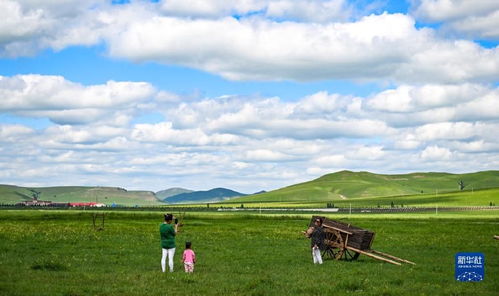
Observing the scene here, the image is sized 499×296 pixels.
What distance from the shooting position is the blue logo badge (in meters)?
25.1

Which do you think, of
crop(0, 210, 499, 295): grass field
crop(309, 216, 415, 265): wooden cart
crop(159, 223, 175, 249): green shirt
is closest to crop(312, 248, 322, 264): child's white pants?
crop(0, 210, 499, 295): grass field

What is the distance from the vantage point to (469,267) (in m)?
25.6

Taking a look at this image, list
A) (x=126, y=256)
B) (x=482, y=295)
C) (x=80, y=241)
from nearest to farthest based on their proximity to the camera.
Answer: (x=482, y=295) → (x=126, y=256) → (x=80, y=241)

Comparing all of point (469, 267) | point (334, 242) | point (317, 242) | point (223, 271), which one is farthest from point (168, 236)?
point (469, 267)

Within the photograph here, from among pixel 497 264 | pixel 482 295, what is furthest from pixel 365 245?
pixel 482 295

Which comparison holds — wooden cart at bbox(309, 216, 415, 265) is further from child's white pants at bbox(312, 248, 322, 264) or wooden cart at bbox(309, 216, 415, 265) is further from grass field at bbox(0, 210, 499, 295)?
child's white pants at bbox(312, 248, 322, 264)

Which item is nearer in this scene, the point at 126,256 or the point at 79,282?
the point at 79,282

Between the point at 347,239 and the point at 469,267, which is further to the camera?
the point at 347,239

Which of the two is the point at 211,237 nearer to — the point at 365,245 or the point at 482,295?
the point at 365,245

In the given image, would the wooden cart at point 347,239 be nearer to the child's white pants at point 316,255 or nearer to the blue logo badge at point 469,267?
the child's white pants at point 316,255

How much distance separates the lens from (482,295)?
23188mm

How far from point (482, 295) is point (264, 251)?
19.7 meters

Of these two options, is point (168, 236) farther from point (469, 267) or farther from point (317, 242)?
point (469, 267)

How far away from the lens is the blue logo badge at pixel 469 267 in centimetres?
2511
